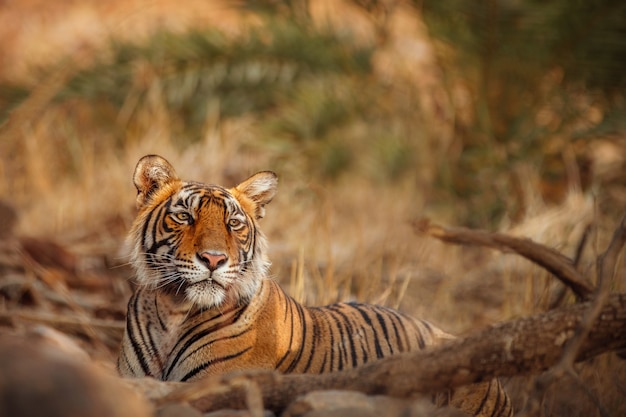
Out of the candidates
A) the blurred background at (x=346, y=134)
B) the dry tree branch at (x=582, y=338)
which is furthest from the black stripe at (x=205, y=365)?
the blurred background at (x=346, y=134)

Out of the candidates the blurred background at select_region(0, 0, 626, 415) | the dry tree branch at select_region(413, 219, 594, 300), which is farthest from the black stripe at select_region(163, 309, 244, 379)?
the blurred background at select_region(0, 0, 626, 415)

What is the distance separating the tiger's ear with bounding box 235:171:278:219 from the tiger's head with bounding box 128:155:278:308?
0.06 ft

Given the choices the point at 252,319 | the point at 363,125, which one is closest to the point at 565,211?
the point at 363,125

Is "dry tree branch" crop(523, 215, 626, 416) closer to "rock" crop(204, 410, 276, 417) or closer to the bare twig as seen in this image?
the bare twig

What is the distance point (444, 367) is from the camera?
331 cm

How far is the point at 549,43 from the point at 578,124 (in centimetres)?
144

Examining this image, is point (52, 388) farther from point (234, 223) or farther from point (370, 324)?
point (370, 324)

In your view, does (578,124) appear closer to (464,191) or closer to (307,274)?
(464,191)

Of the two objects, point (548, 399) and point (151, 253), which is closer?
point (151, 253)

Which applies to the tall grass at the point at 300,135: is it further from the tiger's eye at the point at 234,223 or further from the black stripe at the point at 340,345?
the tiger's eye at the point at 234,223

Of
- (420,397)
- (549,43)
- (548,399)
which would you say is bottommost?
(548,399)

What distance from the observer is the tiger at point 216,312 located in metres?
3.88

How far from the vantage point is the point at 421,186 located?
1104 centimetres

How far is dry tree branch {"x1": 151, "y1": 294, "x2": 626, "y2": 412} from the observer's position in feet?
10.7
